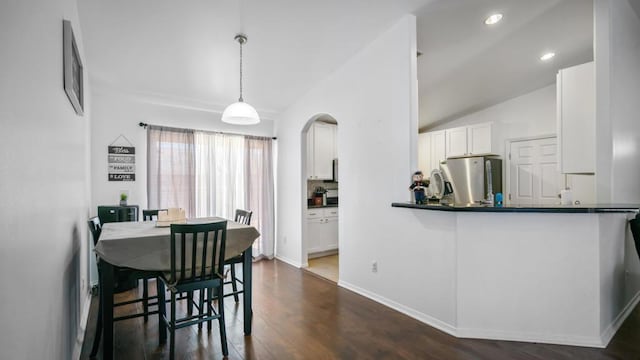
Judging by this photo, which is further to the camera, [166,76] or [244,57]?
[166,76]

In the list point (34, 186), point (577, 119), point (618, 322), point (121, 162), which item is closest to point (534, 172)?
point (577, 119)

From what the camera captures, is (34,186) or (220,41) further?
(220,41)

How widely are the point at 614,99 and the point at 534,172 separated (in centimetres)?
246

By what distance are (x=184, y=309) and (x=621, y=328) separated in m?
4.09

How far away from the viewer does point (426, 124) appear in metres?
6.15

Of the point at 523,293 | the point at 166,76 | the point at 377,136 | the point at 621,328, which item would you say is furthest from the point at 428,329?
the point at 166,76

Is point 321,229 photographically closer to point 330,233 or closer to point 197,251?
point 330,233

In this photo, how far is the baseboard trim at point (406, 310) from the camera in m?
2.52

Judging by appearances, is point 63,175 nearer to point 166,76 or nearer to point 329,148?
point 166,76

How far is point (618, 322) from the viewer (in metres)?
2.54

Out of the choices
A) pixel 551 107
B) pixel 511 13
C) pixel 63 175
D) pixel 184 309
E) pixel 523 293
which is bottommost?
pixel 184 309

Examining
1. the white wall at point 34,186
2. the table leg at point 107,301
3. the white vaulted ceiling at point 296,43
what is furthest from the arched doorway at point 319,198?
the white wall at point 34,186

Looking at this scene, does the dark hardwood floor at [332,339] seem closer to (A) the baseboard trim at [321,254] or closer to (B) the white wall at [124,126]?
(B) the white wall at [124,126]

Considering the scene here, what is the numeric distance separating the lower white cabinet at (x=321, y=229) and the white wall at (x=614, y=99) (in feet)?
12.1
